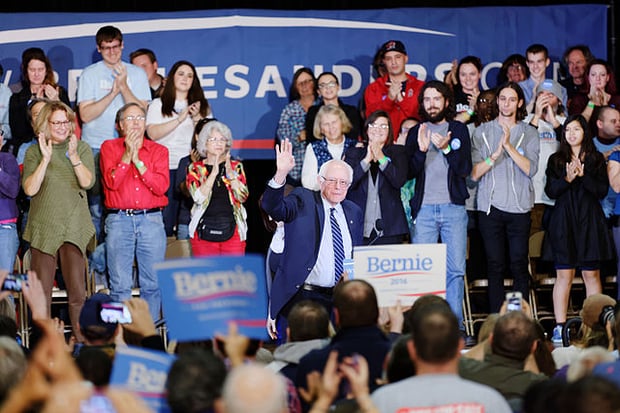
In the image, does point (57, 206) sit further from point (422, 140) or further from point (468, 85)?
point (468, 85)

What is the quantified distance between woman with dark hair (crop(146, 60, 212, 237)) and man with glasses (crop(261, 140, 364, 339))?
1.91 meters

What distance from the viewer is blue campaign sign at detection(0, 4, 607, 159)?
9758mm

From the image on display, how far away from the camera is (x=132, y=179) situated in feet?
26.4

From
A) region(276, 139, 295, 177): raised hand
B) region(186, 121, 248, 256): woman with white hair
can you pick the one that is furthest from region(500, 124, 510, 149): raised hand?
region(276, 139, 295, 177): raised hand

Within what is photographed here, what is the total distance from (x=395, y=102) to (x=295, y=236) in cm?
257

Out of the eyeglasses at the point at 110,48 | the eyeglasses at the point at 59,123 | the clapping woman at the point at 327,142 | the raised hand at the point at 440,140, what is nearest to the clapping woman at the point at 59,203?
the eyeglasses at the point at 59,123

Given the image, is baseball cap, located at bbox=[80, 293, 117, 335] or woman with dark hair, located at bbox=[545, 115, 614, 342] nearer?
baseball cap, located at bbox=[80, 293, 117, 335]

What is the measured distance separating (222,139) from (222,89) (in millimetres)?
1774

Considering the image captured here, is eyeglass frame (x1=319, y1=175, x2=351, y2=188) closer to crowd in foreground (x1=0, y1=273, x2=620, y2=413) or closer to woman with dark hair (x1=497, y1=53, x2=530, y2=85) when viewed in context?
crowd in foreground (x1=0, y1=273, x2=620, y2=413)

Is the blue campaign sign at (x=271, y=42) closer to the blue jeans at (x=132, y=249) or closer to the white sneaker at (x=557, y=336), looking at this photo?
the blue jeans at (x=132, y=249)

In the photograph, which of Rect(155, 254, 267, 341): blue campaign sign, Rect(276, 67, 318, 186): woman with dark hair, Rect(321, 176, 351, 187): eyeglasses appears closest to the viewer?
Rect(155, 254, 267, 341): blue campaign sign

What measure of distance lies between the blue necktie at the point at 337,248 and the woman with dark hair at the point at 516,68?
3.23 meters

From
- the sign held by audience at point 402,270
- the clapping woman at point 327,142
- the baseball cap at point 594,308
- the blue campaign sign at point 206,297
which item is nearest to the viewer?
the blue campaign sign at point 206,297

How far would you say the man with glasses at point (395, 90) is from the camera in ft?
30.2
